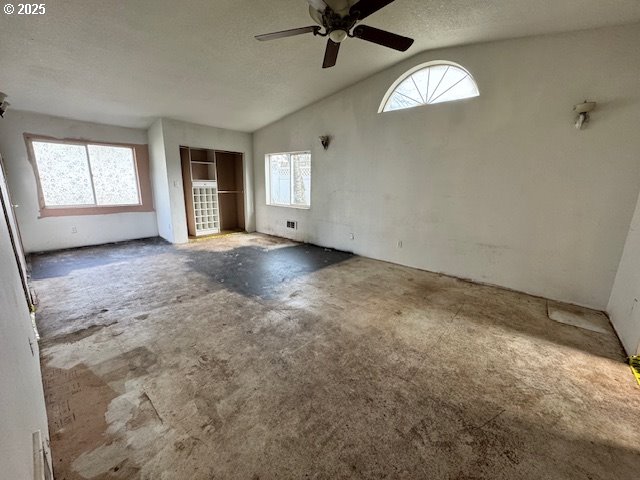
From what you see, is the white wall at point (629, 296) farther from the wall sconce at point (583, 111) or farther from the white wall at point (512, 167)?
the wall sconce at point (583, 111)

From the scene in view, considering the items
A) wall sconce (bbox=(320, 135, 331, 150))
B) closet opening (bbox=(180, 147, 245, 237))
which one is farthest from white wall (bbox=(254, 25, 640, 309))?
closet opening (bbox=(180, 147, 245, 237))

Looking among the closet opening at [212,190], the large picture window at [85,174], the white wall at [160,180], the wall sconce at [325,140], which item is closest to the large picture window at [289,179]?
the wall sconce at [325,140]

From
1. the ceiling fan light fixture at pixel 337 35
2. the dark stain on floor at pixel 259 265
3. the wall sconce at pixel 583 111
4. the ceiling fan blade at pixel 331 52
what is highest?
the ceiling fan blade at pixel 331 52

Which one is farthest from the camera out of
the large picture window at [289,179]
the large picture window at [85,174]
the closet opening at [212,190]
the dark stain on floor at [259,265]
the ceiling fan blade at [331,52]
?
the closet opening at [212,190]

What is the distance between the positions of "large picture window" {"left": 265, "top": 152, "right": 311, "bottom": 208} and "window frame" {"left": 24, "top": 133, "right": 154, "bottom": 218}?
283 cm

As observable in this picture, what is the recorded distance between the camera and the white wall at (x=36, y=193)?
446cm

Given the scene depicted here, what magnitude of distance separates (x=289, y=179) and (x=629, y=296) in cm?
573

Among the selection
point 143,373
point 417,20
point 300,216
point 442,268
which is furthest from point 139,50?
point 442,268

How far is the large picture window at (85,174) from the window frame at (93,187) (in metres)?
0.02

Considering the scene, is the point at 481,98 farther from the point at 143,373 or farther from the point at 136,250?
the point at 136,250

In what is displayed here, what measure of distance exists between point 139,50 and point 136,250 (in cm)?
368

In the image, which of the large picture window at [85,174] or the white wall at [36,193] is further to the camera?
the large picture window at [85,174]

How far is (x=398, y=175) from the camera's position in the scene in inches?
170

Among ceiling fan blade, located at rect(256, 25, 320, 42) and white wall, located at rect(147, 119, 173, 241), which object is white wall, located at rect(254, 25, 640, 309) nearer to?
ceiling fan blade, located at rect(256, 25, 320, 42)
